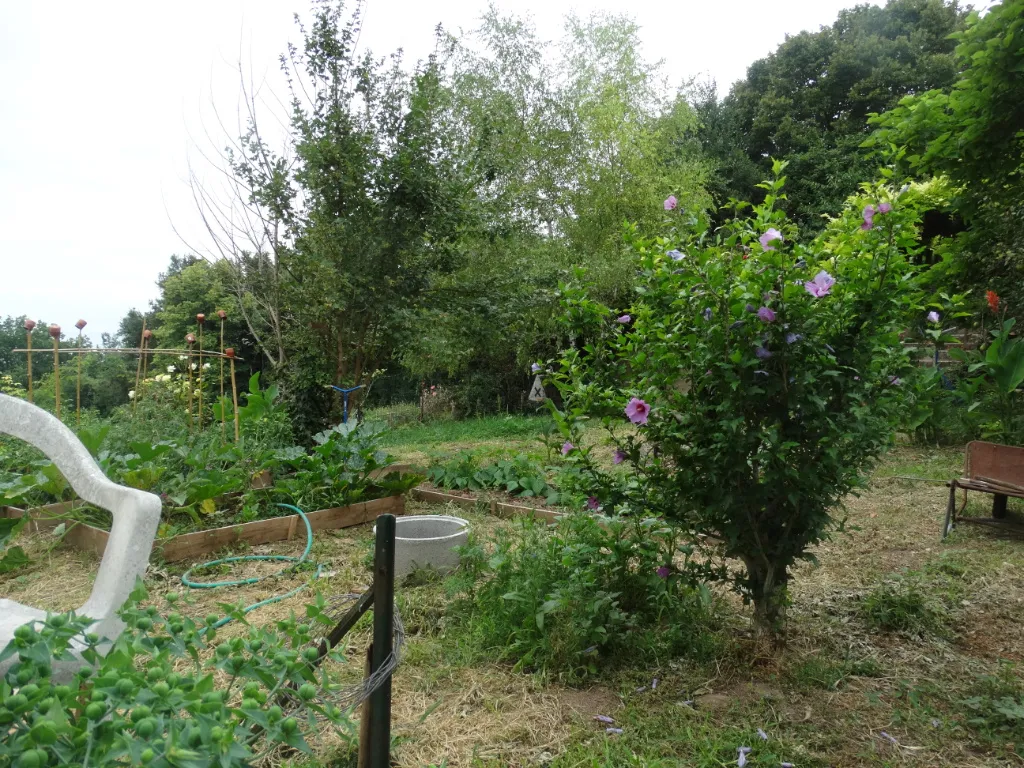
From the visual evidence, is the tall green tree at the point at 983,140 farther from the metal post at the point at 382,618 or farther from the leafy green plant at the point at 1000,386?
the metal post at the point at 382,618

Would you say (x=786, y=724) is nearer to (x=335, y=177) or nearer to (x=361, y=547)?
(x=361, y=547)

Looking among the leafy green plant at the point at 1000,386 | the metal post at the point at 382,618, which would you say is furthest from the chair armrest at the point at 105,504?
the leafy green plant at the point at 1000,386

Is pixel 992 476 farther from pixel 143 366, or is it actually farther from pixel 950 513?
pixel 143 366

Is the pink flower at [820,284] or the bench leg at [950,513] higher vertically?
the pink flower at [820,284]

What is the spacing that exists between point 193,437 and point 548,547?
3562 millimetres

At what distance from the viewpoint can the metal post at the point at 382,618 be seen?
1436 mm

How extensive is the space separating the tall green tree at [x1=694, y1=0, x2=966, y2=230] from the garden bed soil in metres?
16.4

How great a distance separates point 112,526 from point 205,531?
2.37 m

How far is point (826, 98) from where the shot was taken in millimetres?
20234

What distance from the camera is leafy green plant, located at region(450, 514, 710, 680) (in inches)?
92.0

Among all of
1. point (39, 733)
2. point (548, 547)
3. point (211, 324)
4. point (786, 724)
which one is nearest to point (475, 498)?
point (548, 547)

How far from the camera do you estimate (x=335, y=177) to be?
6.04 metres

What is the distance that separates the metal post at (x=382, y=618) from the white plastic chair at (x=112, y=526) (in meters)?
0.57

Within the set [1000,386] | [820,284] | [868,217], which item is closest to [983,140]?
[1000,386]
